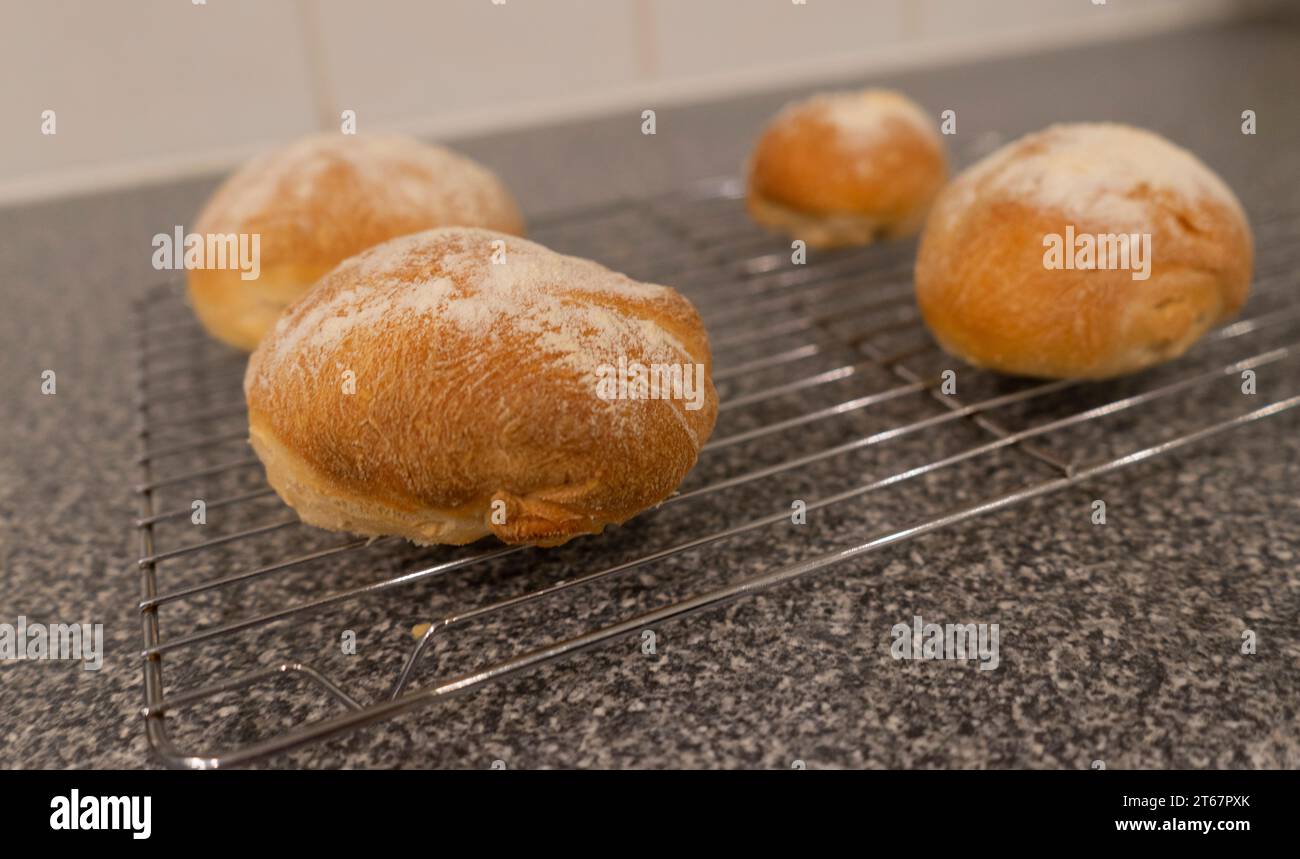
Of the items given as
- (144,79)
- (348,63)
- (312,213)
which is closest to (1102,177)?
(312,213)

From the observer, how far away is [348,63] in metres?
1.99

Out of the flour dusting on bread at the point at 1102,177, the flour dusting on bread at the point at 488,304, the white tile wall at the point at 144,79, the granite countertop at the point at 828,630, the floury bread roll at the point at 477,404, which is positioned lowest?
the granite countertop at the point at 828,630

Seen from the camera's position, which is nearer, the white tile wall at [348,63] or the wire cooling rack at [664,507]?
the wire cooling rack at [664,507]

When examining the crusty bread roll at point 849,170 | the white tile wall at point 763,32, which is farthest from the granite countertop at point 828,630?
the white tile wall at point 763,32

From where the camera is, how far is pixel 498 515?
2.23ft

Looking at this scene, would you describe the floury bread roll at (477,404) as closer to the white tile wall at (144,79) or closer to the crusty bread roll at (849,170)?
the crusty bread roll at (849,170)

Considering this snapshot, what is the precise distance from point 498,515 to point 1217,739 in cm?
44

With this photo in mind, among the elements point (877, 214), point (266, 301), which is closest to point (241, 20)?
point (266, 301)

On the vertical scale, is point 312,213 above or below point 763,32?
below

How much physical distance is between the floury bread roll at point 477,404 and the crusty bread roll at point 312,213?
278 mm

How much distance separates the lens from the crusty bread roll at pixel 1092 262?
836mm

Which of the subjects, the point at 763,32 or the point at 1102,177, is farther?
the point at 763,32

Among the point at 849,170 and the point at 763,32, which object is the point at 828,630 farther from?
the point at 763,32

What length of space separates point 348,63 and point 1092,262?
160 cm
